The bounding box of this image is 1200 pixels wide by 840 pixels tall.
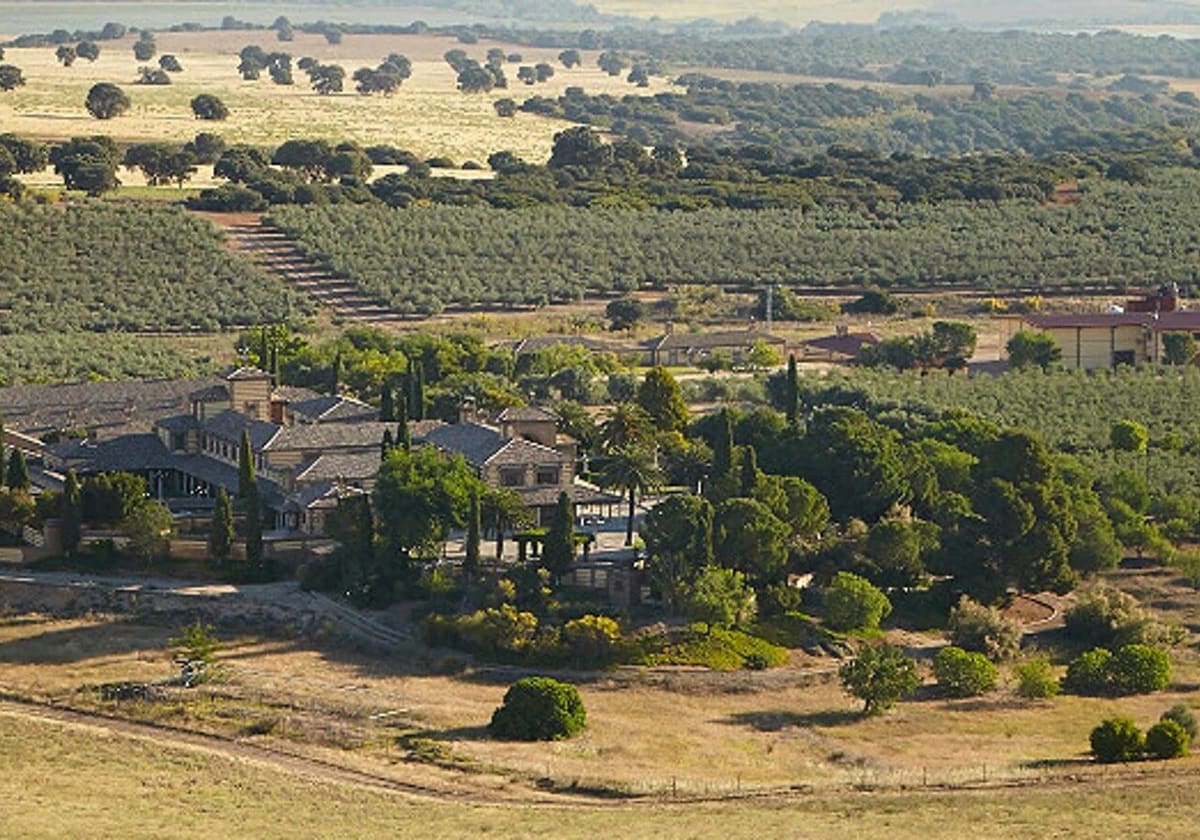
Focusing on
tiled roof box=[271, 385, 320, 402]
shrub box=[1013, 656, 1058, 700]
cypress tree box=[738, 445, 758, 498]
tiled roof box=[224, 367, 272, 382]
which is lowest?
shrub box=[1013, 656, 1058, 700]

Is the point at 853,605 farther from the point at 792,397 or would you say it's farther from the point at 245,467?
the point at 245,467

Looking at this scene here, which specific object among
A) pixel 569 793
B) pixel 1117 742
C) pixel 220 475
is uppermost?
pixel 220 475

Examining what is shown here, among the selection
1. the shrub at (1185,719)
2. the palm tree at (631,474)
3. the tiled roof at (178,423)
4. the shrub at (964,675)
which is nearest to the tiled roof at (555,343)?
the tiled roof at (178,423)

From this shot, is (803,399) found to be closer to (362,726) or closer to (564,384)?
(564,384)

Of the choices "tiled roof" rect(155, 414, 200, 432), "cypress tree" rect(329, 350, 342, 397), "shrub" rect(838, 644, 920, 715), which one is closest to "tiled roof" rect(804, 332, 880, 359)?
"cypress tree" rect(329, 350, 342, 397)

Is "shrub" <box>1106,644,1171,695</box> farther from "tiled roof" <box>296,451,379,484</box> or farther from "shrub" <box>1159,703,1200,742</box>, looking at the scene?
Answer: "tiled roof" <box>296,451,379,484</box>

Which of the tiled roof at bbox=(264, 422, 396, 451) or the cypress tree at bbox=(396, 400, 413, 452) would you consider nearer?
the cypress tree at bbox=(396, 400, 413, 452)

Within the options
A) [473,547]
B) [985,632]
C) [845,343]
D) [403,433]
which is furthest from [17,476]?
[845,343]
